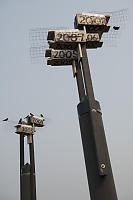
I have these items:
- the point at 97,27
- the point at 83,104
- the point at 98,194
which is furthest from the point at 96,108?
the point at 97,27

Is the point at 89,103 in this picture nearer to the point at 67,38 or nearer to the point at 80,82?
the point at 80,82

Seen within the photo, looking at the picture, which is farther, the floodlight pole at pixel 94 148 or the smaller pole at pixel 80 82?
the smaller pole at pixel 80 82

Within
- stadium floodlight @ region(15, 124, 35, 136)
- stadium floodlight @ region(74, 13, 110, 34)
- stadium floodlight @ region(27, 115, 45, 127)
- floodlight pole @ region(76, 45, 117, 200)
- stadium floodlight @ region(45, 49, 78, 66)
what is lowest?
floodlight pole @ region(76, 45, 117, 200)

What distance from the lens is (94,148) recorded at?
562cm

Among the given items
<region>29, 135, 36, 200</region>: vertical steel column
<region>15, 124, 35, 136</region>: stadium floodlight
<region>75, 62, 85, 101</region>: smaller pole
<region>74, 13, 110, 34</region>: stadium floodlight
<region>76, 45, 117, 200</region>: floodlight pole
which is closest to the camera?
<region>76, 45, 117, 200</region>: floodlight pole

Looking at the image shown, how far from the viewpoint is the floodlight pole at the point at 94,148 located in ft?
17.5

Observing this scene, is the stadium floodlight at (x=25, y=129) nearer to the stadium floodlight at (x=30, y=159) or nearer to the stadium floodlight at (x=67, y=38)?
the stadium floodlight at (x=30, y=159)

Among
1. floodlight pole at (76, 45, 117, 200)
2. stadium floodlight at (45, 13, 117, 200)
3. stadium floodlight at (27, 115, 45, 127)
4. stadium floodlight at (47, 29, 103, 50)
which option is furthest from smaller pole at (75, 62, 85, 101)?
stadium floodlight at (27, 115, 45, 127)

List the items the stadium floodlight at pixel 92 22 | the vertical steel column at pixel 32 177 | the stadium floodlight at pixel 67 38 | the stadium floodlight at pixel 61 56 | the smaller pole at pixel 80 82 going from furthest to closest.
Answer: the vertical steel column at pixel 32 177
the stadium floodlight at pixel 61 56
the stadium floodlight at pixel 92 22
the stadium floodlight at pixel 67 38
the smaller pole at pixel 80 82

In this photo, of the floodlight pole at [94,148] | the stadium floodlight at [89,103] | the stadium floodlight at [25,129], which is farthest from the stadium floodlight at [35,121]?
the floodlight pole at [94,148]

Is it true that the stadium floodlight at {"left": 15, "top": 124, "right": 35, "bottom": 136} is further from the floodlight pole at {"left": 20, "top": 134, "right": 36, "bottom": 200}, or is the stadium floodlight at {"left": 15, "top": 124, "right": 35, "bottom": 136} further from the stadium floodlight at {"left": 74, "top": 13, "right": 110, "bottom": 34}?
the stadium floodlight at {"left": 74, "top": 13, "right": 110, "bottom": 34}

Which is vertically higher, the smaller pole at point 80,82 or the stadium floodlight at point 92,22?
the stadium floodlight at point 92,22

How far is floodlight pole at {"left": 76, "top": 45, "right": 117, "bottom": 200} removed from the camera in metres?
5.33

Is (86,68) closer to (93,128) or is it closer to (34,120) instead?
(93,128)
